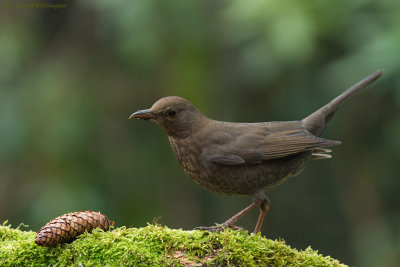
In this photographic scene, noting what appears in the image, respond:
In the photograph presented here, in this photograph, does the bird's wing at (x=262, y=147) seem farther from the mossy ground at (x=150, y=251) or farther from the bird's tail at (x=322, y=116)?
the mossy ground at (x=150, y=251)

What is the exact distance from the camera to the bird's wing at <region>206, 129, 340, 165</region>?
4.61 metres

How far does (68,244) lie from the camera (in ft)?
11.5

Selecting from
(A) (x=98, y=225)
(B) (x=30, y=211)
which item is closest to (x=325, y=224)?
(B) (x=30, y=211)

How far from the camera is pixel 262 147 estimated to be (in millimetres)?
4820

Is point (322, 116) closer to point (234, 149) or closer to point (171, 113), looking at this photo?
point (234, 149)

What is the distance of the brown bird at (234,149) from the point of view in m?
4.55

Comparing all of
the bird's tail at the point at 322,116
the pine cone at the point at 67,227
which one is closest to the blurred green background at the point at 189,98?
the bird's tail at the point at 322,116

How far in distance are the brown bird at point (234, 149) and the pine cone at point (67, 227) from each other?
1.18m

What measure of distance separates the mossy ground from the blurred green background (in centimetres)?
212

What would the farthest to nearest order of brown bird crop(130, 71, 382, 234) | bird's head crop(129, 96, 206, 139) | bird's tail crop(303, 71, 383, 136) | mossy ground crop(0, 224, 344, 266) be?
1. bird's tail crop(303, 71, 383, 136)
2. bird's head crop(129, 96, 206, 139)
3. brown bird crop(130, 71, 382, 234)
4. mossy ground crop(0, 224, 344, 266)

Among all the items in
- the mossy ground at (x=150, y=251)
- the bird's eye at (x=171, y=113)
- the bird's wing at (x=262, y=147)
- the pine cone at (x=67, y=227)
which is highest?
the bird's eye at (x=171, y=113)

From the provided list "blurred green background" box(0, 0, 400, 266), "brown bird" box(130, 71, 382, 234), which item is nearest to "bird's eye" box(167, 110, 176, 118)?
"brown bird" box(130, 71, 382, 234)

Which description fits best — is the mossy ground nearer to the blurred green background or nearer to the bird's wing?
the bird's wing

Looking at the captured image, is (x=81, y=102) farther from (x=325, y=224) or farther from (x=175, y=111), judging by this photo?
(x=325, y=224)
